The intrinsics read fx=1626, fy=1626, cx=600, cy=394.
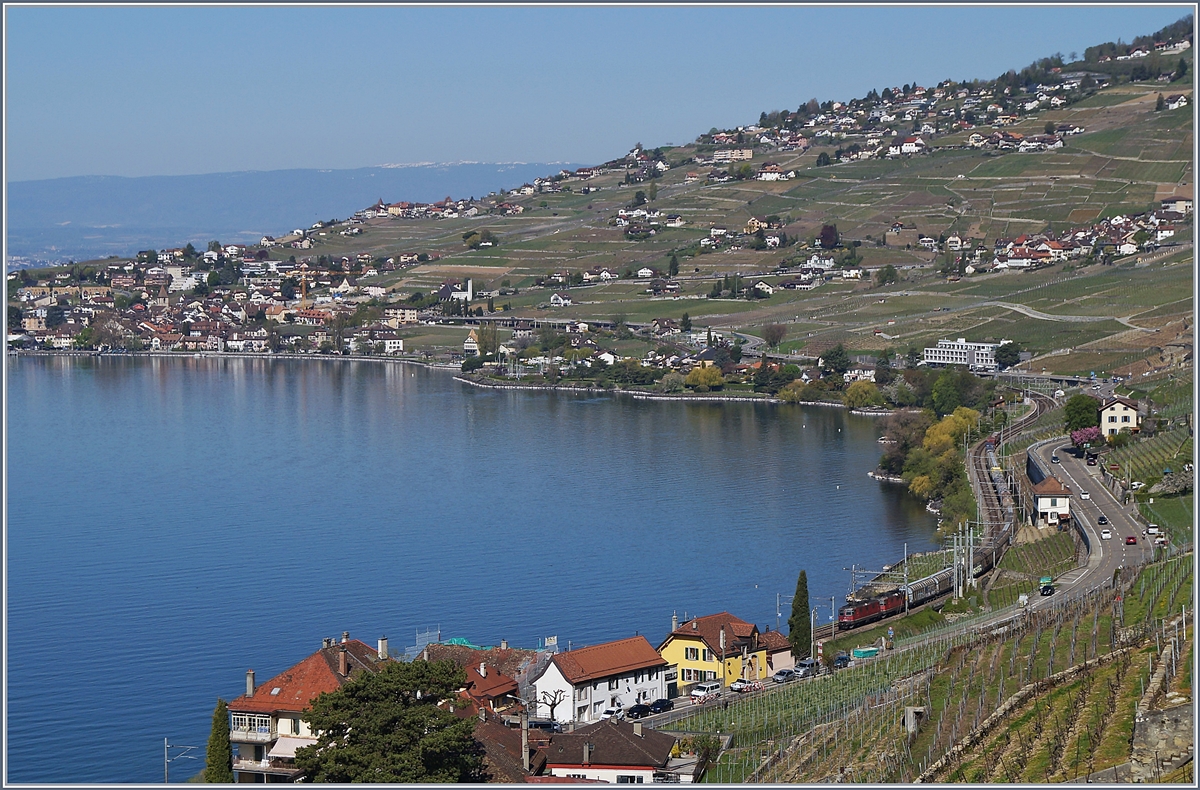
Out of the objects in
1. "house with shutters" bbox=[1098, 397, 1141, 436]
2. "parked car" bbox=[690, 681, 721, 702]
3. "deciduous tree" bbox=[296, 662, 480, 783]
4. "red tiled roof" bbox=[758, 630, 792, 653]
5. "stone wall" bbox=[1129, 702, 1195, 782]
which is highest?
"stone wall" bbox=[1129, 702, 1195, 782]

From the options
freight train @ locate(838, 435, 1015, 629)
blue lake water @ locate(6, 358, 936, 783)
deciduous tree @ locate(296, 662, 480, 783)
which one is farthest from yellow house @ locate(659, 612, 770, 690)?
deciduous tree @ locate(296, 662, 480, 783)

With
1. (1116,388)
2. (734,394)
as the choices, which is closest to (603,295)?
(734,394)

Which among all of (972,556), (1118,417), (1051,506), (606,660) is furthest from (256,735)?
(1118,417)

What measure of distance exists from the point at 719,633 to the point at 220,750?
4.13 meters

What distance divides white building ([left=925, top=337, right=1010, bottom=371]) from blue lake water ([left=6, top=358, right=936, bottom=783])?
342cm

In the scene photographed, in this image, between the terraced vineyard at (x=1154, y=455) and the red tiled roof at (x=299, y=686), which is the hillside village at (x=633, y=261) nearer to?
the terraced vineyard at (x=1154, y=455)

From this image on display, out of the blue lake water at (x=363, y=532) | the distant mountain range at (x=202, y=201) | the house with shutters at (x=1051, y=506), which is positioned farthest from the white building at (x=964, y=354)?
the distant mountain range at (x=202, y=201)

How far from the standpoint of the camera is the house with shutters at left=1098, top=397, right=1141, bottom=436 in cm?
1932

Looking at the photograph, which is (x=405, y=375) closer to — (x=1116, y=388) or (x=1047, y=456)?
(x=1116, y=388)

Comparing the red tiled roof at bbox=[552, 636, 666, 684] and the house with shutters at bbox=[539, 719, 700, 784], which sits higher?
the house with shutters at bbox=[539, 719, 700, 784]

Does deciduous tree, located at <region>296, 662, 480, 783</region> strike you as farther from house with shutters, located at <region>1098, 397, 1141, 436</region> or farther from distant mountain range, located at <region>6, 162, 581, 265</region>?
distant mountain range, located at <region>6, 162, 581, 265</region>

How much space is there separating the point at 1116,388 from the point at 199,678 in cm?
1650

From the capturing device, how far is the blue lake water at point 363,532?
1171 cm

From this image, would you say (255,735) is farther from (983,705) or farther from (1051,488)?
(1051,488)
